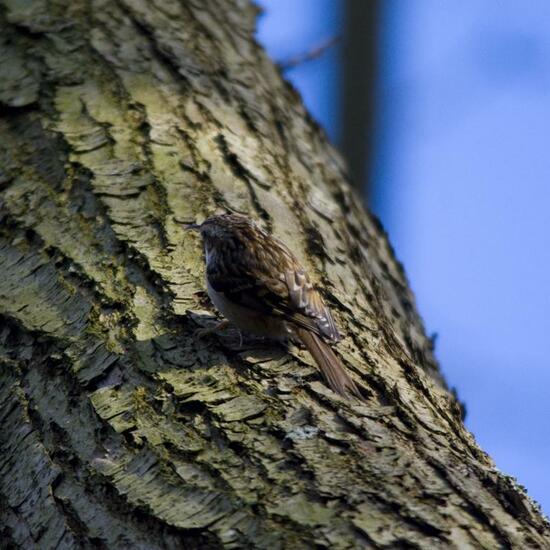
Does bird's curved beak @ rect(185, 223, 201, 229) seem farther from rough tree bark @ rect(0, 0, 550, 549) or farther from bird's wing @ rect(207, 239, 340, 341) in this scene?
bird's wing @ rect(207, 239, 340, 341)

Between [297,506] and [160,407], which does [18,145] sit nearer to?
[160,407]

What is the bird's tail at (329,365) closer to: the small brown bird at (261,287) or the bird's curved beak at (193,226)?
the small brown bird at (261,287)

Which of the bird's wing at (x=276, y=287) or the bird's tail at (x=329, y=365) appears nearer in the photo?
the bird's tail at (x=329, y=365)

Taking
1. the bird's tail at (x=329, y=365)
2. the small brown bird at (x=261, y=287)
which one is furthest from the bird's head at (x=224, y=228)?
the bird's tail at (x=329, y=365)

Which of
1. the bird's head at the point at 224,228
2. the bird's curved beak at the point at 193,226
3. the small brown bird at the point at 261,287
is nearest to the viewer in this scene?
the small brown bird at the point at 261,287

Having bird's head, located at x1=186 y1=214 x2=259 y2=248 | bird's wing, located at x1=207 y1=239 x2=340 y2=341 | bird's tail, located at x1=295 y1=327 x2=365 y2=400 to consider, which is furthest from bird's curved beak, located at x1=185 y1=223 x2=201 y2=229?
bird's tail, located at x1=295 y1=327 x2=365 y2=400

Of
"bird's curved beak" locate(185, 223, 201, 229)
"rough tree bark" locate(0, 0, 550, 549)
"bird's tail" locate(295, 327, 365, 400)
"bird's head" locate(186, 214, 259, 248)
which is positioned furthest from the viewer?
"bird's curved beak" locate(185, 223, 201, 229)

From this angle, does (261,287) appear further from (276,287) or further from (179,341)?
(179,341)
